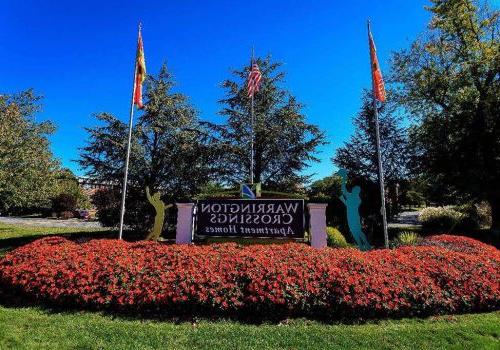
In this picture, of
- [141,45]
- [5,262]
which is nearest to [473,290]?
[5,262]

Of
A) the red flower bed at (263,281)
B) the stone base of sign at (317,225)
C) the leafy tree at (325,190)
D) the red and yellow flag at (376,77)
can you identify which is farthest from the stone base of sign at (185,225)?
the leafy tree at (325,190)

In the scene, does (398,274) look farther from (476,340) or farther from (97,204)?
(97,204)

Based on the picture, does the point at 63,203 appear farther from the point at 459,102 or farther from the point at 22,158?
the point at 459,102

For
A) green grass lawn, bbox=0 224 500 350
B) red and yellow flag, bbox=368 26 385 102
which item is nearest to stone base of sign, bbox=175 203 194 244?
green grass lawn, bbox=0 224 500 350

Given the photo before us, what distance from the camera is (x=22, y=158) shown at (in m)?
22.1

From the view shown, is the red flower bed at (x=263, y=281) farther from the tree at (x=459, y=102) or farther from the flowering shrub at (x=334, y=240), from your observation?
the tree at (x=459, y=102)

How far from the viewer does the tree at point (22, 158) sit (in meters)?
21.8

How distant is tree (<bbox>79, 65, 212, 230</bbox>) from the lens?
66.4ft

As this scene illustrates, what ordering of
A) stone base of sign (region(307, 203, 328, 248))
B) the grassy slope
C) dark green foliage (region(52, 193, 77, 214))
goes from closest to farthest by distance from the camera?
the grassy slope → stone base of sign (region(307, 203, 328, 248)) → dark green foliage (region(52, 193, 77, 214))

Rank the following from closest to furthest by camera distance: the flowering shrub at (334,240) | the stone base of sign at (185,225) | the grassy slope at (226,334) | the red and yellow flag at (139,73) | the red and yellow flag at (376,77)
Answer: the grassy slope at (226,334)
the stone base of sign at (185,225)
the red and yellow flag at (376,77)
the red and yellow flag at (139,73)
the flowering shrub at (334,240)

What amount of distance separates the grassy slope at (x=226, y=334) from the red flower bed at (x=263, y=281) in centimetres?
44

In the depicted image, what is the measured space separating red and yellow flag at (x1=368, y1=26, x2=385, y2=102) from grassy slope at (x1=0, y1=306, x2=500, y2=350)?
811cm

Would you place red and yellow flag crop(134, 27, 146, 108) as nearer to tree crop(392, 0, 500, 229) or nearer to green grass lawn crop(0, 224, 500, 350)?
green grass lawn crop(0, 224, 500, 350)

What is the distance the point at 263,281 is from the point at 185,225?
503 centimetres
